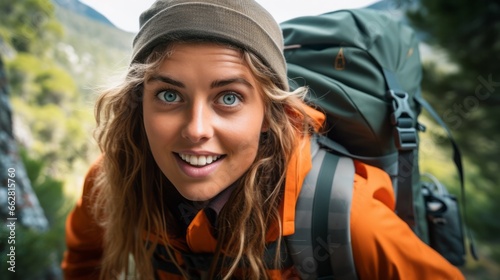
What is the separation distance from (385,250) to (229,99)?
1.72ft

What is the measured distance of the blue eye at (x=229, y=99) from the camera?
2.85 ft

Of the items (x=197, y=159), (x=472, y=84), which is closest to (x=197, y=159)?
(x=197, y=159)

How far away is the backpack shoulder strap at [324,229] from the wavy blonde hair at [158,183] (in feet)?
0.23

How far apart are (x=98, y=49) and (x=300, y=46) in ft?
2.80

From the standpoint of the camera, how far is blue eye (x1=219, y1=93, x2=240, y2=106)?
87 centimetres

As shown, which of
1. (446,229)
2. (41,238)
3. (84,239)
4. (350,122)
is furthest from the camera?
A: (41,238)

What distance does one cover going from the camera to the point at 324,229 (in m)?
0.92

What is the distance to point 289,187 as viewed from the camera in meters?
0.97

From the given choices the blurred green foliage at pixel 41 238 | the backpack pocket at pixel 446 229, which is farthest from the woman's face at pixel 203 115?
the blurred green foliage at pixel 41 238

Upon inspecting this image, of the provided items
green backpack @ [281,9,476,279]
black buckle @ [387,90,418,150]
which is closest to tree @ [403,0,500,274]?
green backpack @ [281,9,476,279]

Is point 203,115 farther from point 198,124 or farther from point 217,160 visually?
point 217,160

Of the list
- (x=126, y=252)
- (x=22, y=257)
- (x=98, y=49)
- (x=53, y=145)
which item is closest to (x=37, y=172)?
(x=53, y=145)

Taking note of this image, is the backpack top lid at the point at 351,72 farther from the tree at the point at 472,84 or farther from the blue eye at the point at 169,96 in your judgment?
the tree at the point at 472,84

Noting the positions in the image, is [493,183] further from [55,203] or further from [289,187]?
[55,203]
